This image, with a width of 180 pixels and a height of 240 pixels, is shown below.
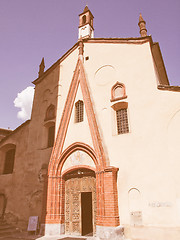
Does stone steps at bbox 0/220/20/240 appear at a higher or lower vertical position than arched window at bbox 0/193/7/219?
lower

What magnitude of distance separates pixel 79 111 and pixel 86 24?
27.2 feet

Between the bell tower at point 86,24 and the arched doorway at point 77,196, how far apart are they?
10854mm

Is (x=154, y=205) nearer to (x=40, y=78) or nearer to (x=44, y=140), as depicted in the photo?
(x=44, y=140)

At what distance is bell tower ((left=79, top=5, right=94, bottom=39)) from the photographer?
610 inches

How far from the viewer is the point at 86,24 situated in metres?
15.9

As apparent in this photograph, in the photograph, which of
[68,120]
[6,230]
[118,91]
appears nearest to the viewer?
[118,91]

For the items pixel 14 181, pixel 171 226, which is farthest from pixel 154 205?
pixel 14 181

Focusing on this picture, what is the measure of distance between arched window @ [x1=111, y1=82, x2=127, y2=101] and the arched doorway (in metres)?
4.56

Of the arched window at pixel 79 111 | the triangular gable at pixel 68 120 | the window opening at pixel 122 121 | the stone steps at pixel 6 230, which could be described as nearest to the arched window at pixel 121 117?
the window opening at pixel 122 121

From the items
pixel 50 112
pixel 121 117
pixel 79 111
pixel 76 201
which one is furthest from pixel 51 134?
pixel 121 117

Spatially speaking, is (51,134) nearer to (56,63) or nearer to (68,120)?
(68,120)

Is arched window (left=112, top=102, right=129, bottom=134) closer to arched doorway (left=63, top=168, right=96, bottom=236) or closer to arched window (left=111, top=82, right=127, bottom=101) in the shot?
arched window (left=111, top=82, right=127, bottom=101)

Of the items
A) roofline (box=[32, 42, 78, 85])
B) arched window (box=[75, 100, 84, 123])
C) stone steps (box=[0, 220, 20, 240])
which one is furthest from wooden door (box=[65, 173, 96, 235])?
roofline (box=[32, 42, 78, 85])

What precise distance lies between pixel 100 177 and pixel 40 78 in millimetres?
10298
